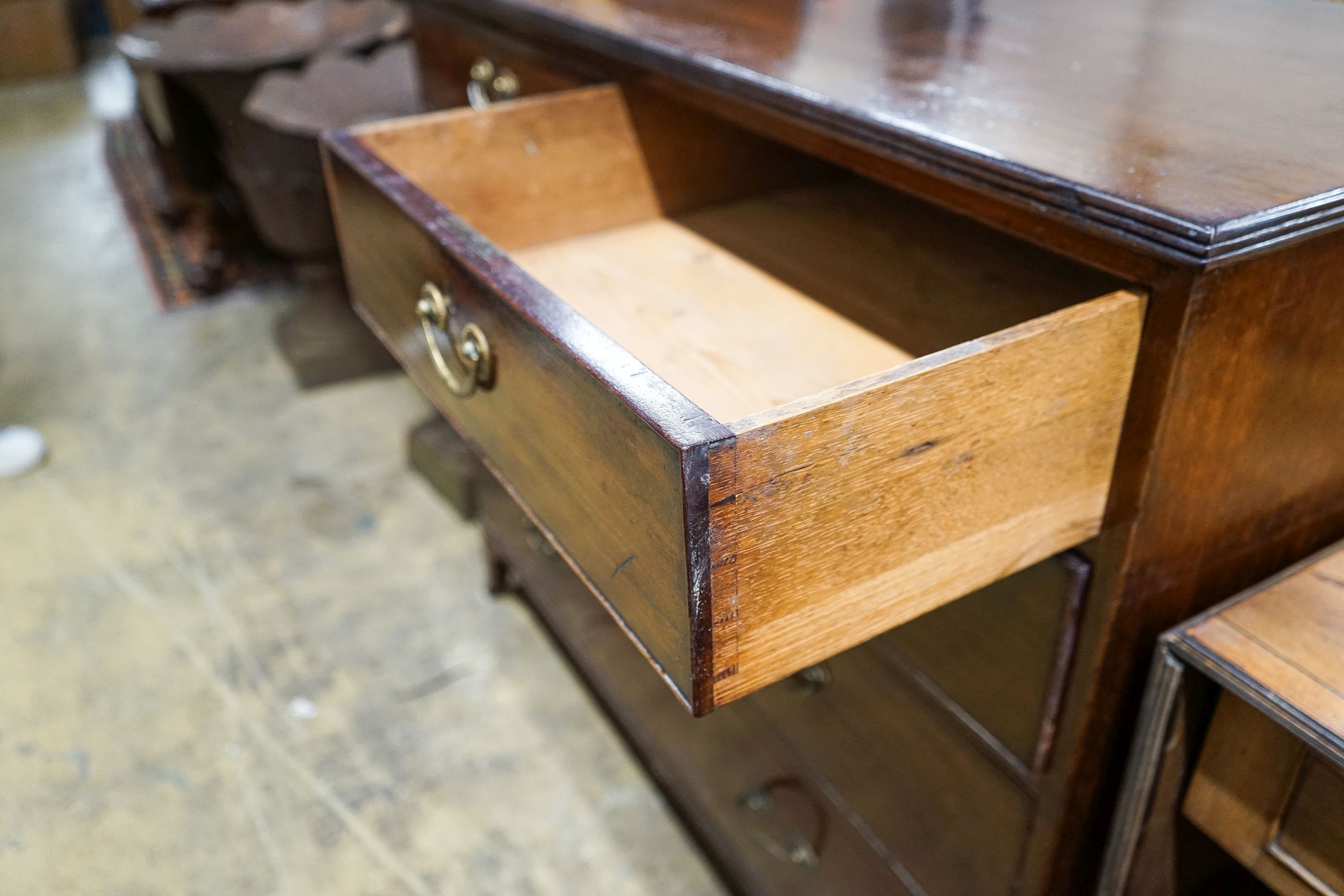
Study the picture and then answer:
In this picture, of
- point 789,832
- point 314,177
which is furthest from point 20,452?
point 789,832

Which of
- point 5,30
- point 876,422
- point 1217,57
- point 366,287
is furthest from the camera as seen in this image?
point 5,30

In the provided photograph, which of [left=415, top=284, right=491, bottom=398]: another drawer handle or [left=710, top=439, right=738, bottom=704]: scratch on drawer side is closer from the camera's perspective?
[left=710, top=439, right=738, bottom=704]: scratch on drawer side

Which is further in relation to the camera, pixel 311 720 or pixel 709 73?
pixel 311 720

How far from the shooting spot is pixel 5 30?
394 centimetres

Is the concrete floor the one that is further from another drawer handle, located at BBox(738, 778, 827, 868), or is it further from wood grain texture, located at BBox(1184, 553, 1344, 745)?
wood grain texture, located at BBox(1184, 553, 1344, 745)

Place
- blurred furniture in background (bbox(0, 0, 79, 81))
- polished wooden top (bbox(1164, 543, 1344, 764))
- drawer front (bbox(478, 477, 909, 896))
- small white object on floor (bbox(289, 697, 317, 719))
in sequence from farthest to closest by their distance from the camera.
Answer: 1. blurred furniture in background (bbox(0, 0, 79, 81))
2. small white object on floor (bbox(289, 697, 317, 719))
3. drawer front (bbox(478, 477, 909, 896))
4. polished wooden top (bbox(1164, 543, 1344, 764))

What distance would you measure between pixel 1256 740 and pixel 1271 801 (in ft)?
0.12

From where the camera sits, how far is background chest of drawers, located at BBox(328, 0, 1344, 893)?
18.7 inches

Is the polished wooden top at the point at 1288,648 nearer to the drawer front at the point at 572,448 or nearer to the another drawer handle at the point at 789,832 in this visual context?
the drawer front at the point at 572,448

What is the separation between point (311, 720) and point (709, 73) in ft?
3.23

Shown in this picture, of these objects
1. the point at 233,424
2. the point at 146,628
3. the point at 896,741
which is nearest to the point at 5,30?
the point at 233,424

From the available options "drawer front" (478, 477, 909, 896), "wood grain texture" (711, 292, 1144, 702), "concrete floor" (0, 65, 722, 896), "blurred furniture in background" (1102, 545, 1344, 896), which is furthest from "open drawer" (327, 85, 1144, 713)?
"concrete floor" (0, 65, 722, 896)

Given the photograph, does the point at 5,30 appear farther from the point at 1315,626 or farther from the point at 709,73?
the point at 1315,626

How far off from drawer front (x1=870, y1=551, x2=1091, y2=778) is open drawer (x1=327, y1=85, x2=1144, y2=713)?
62mm
